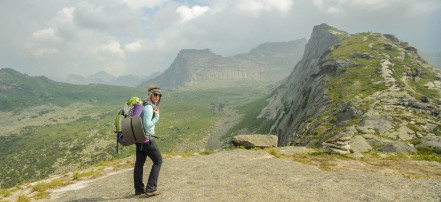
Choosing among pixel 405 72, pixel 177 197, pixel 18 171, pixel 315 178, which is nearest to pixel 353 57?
pixel 405 72

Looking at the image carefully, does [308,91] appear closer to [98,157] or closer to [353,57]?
[353,57]

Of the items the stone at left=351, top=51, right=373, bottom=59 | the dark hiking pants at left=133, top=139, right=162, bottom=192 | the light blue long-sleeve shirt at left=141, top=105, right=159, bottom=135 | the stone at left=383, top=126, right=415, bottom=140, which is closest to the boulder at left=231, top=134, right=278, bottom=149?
the stone at left=383, top=126, right=415, bottom=140

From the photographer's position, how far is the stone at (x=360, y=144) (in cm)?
2152

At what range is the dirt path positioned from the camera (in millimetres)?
9453

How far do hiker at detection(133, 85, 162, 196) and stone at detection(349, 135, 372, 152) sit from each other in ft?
62.2

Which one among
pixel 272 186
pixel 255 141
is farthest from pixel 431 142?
pixel 272 186

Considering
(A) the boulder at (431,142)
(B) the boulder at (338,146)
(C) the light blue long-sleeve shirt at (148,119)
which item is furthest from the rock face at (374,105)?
(C) the light blue long-sleeve shirt at (148,119)

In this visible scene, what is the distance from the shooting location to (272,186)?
11008 millimetres

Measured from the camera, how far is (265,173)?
43.5 feet

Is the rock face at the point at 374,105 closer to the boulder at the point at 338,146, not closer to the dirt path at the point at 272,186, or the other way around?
the boulder at the point at 338,146

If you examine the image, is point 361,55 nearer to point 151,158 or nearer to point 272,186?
point 272,186

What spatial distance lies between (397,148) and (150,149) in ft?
70.9

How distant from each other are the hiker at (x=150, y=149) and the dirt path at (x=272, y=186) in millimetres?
548

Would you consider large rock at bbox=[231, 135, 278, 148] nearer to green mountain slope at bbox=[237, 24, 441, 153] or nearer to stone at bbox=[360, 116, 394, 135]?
green mountain slope at bbox=[237, 24, 441, 153]
